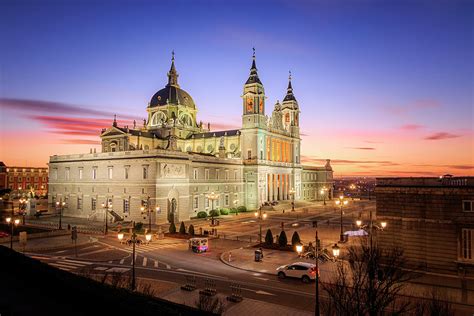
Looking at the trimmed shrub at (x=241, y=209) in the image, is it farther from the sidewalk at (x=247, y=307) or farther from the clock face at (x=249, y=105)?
the sidewalk at (x=247, y=307)

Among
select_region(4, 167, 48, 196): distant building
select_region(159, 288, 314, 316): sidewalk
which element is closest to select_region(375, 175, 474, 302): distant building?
select_region(159, 288, 314, 316): sidewalk

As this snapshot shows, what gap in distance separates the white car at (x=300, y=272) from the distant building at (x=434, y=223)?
833cm

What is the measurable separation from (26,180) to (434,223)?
139 m

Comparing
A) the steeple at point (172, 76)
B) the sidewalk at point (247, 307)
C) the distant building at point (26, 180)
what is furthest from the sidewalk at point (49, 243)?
the distant building at point (26, 180)

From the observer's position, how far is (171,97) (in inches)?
3703

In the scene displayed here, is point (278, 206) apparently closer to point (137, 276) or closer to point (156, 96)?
point (156, 96)

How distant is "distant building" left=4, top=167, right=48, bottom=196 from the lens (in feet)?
414

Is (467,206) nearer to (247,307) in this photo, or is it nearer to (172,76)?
(247,307)

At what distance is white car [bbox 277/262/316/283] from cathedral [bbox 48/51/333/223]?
26038 millimetres

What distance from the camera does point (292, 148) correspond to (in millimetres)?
100938

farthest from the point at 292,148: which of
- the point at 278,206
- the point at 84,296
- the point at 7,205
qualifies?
the point at 84,296

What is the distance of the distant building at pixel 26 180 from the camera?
126312mm

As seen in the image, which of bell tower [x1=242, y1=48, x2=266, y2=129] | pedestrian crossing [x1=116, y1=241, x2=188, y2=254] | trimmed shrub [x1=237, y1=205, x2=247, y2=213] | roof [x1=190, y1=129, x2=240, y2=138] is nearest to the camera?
pedestrian crossing [x1=116, y1=241, x2=188, y2=254]

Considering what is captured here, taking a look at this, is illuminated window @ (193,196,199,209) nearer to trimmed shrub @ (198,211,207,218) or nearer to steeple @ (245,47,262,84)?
trimmed shrub @ (198,211,207,218)
